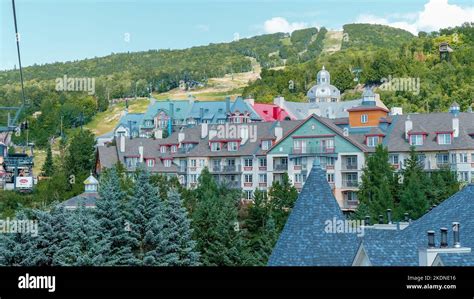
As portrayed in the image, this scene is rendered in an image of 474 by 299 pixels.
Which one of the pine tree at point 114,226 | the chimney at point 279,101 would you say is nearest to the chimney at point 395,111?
the chimney at point 279,101

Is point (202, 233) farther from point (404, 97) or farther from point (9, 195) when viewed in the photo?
point (404, 97)

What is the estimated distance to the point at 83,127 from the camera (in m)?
21.5

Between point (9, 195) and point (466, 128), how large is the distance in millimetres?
9410

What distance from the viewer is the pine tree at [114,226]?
995 cm

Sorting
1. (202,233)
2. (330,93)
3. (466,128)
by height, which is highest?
(330,93)

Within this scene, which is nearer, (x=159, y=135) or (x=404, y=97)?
(x=159, y=135)

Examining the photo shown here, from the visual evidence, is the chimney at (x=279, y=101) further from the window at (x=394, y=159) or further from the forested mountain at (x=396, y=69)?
the window at (x=394, y=159)

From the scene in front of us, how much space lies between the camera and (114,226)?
10891mm

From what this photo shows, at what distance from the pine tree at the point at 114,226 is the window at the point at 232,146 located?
6.79 m

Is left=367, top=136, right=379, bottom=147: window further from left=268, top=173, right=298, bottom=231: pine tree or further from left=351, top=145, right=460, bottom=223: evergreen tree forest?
left=268, top=173, right=298, bottom=231: pine tree

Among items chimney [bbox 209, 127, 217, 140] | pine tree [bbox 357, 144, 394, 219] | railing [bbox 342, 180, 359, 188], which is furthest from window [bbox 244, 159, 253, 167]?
pine tree [bbox 357, 144, 394, 219]

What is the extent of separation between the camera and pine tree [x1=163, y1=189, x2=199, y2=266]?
10594 mm

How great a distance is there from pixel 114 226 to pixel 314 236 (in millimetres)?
5505
